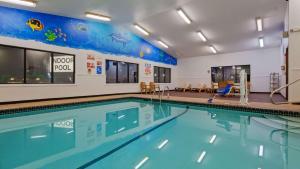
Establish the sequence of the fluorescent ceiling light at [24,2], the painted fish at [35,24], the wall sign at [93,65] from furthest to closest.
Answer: the wall sign at [93,65] → the painted fish at [35,24] → the fluorescent ceiling light at [24,2]

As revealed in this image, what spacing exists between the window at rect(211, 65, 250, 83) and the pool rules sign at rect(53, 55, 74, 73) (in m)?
9.91

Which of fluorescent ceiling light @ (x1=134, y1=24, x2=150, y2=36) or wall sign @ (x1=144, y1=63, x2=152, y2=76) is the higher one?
fluorescent ceiling light @ (x1=134, y1=24, x2=150, y2=36)

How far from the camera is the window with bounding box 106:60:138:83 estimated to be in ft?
30.5

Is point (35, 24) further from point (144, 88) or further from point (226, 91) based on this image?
point (226, 91)

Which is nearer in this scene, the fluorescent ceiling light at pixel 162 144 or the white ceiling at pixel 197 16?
the fluorescent ceiling light at pixel 162 144

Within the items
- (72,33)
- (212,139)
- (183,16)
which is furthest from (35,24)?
(212,139)

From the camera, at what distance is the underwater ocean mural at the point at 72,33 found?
5848 millimetres

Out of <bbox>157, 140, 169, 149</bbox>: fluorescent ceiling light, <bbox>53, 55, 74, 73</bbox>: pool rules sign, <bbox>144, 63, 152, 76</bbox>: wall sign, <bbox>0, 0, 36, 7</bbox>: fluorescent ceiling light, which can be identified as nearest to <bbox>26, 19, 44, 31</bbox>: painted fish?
<bbox>0, 0, 36, 7</bbox>: fluorescent ceiling light

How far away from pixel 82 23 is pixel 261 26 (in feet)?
27.5

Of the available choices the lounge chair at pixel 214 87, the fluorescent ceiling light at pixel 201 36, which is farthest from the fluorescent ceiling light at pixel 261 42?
the lounge chair at pixel 214 87

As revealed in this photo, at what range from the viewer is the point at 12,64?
619 centimetres

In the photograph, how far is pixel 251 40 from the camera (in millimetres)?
9594

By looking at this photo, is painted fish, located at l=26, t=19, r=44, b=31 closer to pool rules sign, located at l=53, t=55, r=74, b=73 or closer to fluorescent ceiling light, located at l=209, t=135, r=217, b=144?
pool rules sign, located at l=53, t=55, r=74, b=73

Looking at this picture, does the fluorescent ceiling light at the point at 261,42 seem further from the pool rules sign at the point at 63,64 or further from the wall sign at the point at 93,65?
the pool rules sign at the point at 63,64
